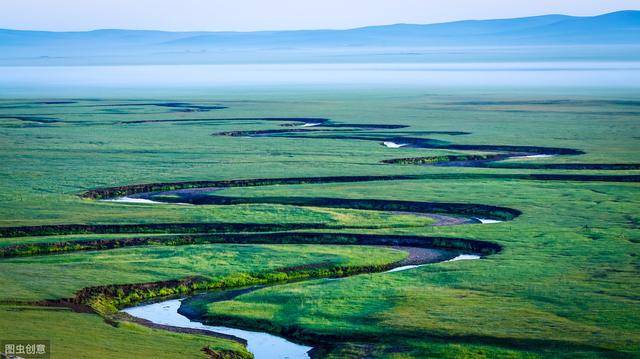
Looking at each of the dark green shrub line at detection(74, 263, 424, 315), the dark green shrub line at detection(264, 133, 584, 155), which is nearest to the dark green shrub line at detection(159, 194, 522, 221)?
the dark green shrub line at detection(74, 263, 424, 315)

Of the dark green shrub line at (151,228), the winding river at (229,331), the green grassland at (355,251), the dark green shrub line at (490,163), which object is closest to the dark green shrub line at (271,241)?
the green grassland at (355,251)

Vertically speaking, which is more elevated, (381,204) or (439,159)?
(439,159)

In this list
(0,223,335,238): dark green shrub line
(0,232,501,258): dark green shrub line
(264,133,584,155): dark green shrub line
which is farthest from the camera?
(264,133,584,155): dark green shrub line

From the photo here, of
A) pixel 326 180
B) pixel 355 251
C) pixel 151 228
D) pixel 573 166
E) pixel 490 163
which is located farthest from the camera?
pixel 490 163

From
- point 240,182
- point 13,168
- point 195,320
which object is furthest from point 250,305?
point 13,168

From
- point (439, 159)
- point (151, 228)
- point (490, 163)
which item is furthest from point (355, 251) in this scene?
point (439, 159)

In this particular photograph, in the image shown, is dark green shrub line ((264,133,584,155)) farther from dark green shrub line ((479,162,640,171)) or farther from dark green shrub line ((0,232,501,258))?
dark green shrub line ((0,232,501,258))

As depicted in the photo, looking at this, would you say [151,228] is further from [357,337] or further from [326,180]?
[357,337]
